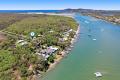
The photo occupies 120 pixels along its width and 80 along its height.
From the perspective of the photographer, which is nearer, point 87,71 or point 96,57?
point 87,71

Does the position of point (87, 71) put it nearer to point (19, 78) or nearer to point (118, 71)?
point (118, 71)

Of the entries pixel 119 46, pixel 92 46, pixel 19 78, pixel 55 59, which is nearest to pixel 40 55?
pixel 55 59

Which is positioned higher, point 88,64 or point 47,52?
point 47,52

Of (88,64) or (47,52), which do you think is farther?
(47,52)

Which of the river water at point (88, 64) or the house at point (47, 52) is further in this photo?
the house at point (47, 52)

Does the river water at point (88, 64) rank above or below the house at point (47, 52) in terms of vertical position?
below

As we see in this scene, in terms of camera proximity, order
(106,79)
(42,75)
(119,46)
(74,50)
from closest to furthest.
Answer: (106,79) → (42,75) → (74,50) → (119,46)

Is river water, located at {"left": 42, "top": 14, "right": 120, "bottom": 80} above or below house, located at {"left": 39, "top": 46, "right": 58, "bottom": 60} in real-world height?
below

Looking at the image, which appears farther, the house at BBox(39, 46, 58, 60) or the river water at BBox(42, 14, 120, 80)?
the house at BBox(39, 46, 58, 60)

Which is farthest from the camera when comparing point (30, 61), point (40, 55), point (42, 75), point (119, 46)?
point (119, 46)
